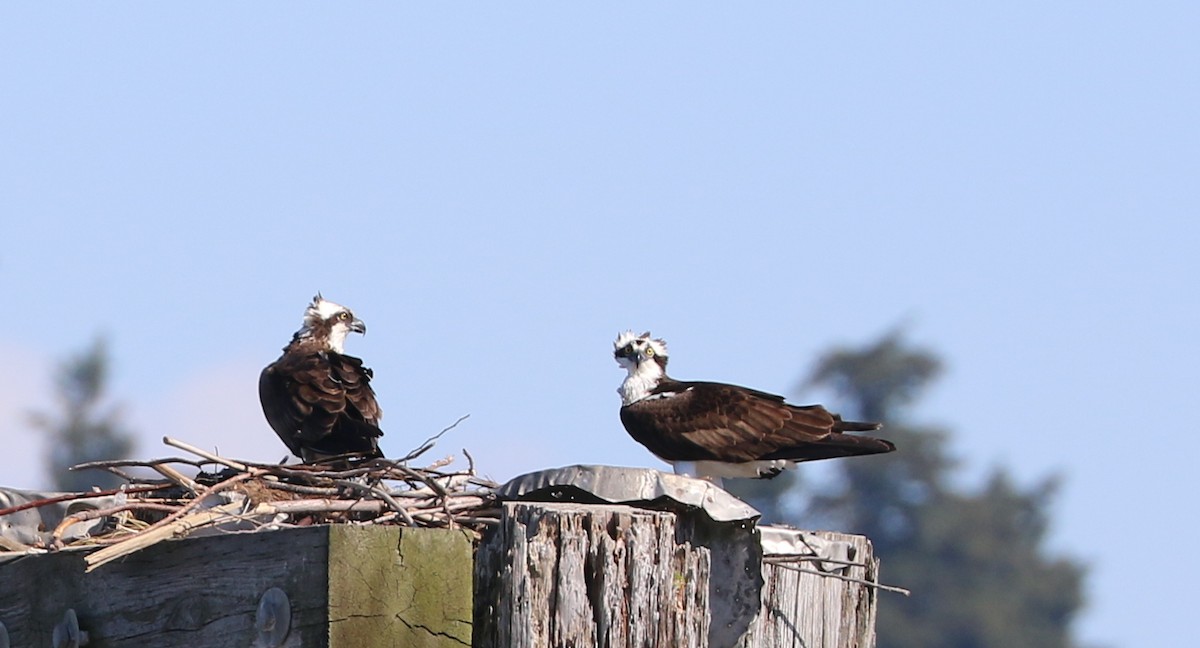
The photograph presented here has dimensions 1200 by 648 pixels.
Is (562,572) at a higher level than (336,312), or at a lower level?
lower

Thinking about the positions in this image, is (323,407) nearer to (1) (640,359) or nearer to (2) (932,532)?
(1) (640,359)

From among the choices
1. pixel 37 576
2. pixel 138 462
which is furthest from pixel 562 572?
pixel 138 462

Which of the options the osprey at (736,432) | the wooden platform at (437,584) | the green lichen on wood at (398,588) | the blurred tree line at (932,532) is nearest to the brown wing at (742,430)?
the osprey at (736,432)

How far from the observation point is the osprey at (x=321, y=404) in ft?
30.1

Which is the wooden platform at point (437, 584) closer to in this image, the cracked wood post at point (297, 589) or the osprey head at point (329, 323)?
the cracked wood post at point (297, 589)

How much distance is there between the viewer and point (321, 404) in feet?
30.3

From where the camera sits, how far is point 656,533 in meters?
4.43

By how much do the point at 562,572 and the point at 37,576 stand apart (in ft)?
4.58

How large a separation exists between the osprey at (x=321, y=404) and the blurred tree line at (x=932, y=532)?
6534 centimetres

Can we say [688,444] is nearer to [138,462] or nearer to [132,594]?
[138,462]

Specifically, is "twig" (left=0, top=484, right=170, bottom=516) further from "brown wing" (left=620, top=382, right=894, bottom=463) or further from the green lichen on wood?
"brown wing" (left=620, top=382, right=894, bottom=463)

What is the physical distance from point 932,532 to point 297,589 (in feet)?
244

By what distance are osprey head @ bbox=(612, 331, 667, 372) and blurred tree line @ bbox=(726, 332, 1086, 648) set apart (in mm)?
63441

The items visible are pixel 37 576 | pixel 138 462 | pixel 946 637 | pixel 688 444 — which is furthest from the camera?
pixel 946 637
